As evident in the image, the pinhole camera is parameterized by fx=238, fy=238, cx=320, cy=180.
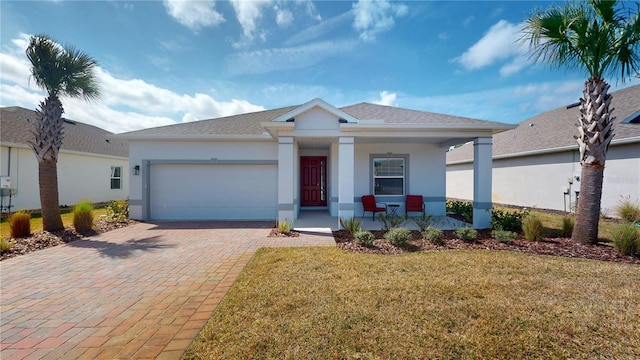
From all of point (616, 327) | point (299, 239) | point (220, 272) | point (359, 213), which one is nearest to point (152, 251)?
point (220, 272)

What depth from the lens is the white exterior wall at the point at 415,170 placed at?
10664 mm

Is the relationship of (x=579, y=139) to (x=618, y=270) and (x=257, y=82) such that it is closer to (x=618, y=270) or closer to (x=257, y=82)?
(x=618, y=270)

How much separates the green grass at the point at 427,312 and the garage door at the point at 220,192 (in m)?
5.33

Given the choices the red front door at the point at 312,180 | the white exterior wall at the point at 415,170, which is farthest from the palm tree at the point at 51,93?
the white exterior wall at the point at 415,170

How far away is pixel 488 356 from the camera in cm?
245

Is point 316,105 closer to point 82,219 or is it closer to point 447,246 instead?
point 447,246

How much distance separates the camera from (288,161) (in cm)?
817

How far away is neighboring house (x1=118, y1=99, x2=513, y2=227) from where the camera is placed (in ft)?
26.7

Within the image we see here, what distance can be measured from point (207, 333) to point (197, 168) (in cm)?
855

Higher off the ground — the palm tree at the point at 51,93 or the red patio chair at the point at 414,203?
the palm tree at the point at 51,93

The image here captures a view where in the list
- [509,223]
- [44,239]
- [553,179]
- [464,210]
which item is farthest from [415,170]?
[44,239]

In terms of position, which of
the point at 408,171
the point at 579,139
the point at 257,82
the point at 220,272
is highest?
the point at 257,82

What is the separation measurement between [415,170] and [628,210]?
776cm

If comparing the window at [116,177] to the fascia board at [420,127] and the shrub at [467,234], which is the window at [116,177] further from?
the shrub at [467,234]
